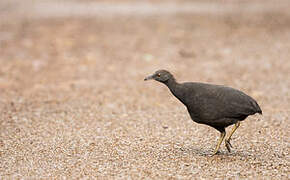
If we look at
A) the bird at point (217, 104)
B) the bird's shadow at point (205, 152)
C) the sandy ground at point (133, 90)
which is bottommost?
the sandy ground at point (133, 90)

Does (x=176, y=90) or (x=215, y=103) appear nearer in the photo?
(x=215, y=103)

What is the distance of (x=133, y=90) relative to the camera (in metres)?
9.26

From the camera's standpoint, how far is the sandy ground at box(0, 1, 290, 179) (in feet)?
17.3

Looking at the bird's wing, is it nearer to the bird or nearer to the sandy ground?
the bird

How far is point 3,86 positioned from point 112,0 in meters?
12.8

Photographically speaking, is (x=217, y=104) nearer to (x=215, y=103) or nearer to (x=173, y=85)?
(x=215, y=103)

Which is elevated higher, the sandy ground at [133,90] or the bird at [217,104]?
the bird at [217,104]

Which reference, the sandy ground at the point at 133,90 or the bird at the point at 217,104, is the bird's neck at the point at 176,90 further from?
the sandy ground at the point at 133,90

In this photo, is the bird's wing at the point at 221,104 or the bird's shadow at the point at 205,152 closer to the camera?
the bird's wing at the point at 221,104

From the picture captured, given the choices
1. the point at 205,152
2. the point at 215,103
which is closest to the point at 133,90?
the point at 205,152

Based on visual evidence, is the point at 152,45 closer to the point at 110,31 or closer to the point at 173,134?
the point at 110,31

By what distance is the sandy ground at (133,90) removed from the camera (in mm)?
5281

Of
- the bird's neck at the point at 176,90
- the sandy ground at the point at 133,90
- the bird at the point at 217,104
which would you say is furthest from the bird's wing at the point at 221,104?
the sandy ground at the point at 133,90

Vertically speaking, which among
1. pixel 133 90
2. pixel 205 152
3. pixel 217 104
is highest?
pixel 217 104
